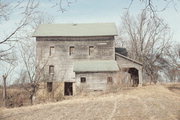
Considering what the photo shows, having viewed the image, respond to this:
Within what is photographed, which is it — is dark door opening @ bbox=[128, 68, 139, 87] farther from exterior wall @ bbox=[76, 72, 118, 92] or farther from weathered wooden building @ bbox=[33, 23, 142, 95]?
exterior wall @ bbox=[76, 72, 118, 92]

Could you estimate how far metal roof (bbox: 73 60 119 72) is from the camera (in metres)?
28.4

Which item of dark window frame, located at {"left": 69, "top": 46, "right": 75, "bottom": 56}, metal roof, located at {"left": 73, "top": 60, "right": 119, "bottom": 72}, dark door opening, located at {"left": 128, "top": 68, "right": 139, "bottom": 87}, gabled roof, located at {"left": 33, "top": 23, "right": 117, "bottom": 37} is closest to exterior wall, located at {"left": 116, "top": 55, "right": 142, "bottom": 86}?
metal roof, located at {"left": 73, "top": 60, "right": 119, "bottom": 72}

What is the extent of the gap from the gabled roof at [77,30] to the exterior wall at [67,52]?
2.07 feet

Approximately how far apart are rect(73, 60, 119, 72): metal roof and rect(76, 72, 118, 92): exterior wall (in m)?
0.59

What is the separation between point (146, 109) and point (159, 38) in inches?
1203

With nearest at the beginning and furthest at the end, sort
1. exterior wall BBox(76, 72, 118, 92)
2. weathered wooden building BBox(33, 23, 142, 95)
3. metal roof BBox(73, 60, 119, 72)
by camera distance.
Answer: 1. exterior wall BBox(76, 72, 118, 92)
2. metal roof BBox(73, 60, 119, 72)
3. weathered wooden building BBox(33, 23, 142, 95)

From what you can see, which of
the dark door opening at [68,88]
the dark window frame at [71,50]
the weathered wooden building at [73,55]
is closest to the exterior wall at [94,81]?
the weathered wooden building at [73,55]

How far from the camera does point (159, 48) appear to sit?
41.7 m

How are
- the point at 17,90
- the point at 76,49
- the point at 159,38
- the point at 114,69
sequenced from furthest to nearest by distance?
1. the point at 159,38
2. the point at 76,49
3. the point at 114,69
4. the point at 17,90

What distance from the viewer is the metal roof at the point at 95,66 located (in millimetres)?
28391

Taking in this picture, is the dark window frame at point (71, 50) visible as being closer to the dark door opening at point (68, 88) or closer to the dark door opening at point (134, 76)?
the dark door opening at point (68, 88)

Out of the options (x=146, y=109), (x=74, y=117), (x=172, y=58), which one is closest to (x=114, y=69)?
(x=146, y=109)

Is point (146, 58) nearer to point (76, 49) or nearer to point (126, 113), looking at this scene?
point (76, 49)

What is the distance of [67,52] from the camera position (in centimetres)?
3102
